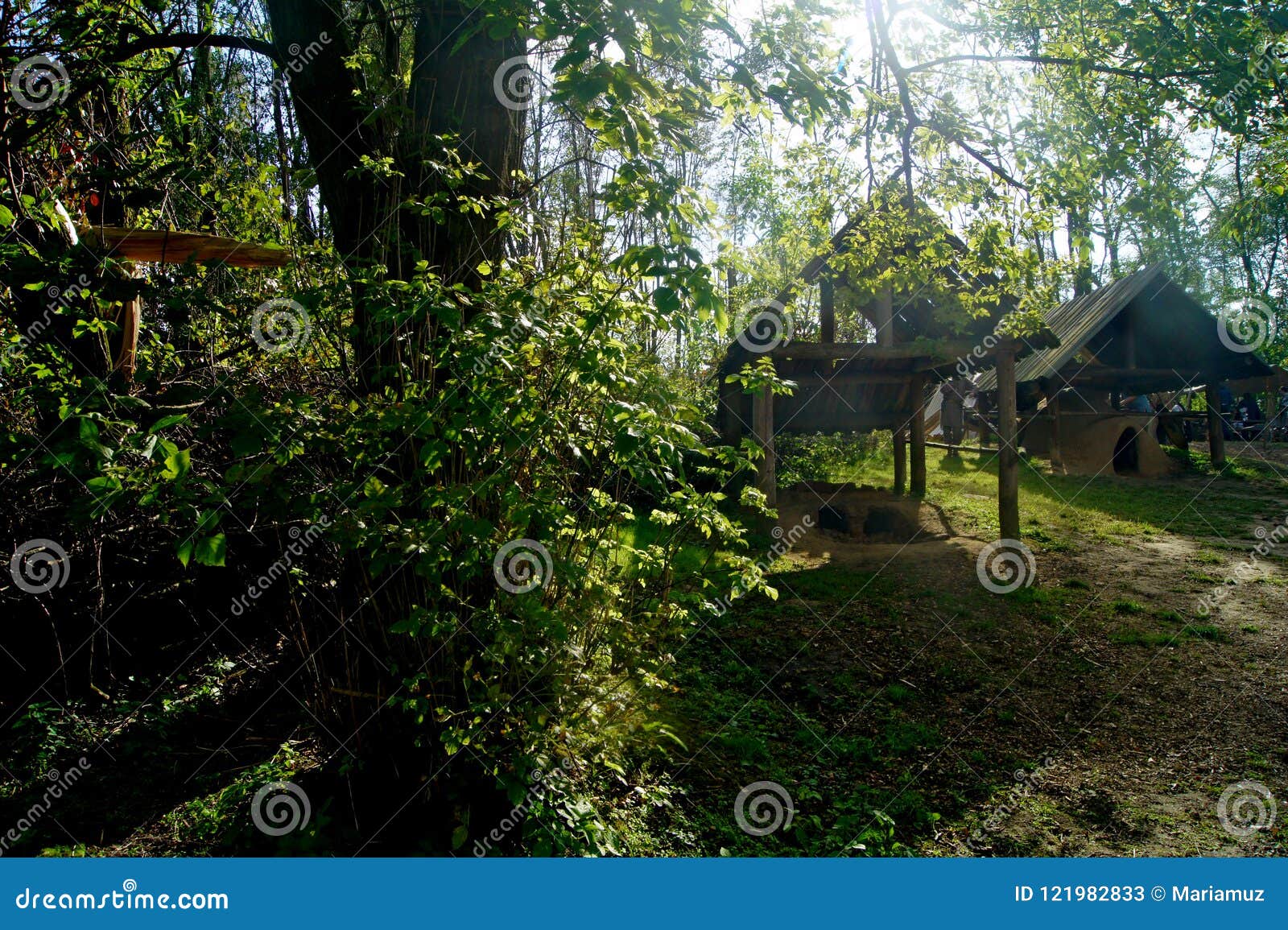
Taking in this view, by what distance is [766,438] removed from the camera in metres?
10.8

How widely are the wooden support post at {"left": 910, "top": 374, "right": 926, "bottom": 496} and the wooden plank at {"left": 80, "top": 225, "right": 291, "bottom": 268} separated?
11179mm

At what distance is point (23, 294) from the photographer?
4.42 meters

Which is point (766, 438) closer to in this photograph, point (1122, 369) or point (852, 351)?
point (852, 351)

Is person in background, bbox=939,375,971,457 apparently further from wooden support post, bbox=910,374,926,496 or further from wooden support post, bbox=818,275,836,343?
wooden support post, bbox=818,275,836,343

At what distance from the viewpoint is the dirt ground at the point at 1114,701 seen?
14.1ft

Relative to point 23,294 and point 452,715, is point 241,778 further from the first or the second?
point 23,294

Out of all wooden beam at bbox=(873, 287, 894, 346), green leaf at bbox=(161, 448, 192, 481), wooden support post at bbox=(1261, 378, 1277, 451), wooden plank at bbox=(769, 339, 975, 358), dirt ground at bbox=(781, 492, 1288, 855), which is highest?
wooden beam at bbox=(873, 287, 894, 346)

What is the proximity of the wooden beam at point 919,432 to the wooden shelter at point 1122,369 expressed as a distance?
430cm

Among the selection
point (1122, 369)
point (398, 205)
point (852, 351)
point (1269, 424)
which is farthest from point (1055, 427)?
point (398, 205)

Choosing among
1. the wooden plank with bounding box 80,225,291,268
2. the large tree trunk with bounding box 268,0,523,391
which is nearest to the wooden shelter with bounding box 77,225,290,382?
the wooden plank with bounding box 80,225,291,268

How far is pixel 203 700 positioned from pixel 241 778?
1.26 meters

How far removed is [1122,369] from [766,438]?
11466 mm

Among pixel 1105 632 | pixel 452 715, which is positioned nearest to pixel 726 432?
pixel 1105 632

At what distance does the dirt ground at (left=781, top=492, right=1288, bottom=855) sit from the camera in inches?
170
